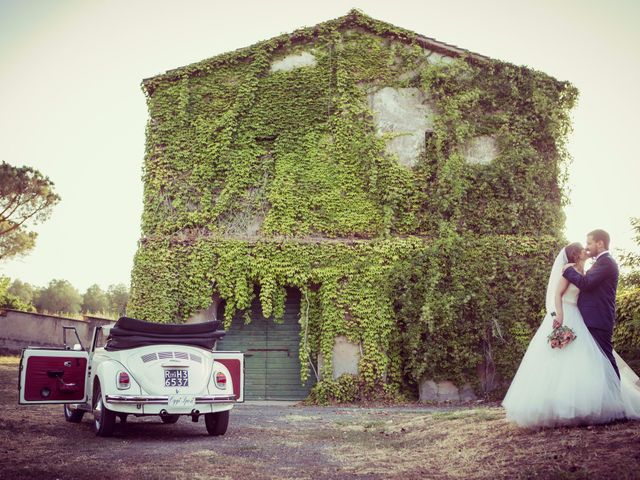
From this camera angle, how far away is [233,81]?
1709 cm

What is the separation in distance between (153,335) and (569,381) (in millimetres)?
5129

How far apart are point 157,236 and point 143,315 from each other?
2.02m

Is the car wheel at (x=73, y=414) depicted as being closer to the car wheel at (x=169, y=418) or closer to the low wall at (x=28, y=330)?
the car wheel at (x=169, y=418)

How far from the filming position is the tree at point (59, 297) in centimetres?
5662

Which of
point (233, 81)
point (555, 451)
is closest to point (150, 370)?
point (555, 451)

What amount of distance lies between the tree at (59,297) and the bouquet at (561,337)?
54996mm

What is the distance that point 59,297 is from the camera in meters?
57.3

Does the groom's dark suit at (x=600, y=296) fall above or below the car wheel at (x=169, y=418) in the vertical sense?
above

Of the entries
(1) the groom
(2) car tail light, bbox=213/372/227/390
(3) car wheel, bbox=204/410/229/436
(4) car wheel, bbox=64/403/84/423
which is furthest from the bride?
(4) car wheel, bbox=64/403/84/423

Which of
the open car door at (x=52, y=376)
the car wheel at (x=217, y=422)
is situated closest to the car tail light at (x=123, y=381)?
the car wheel at (x=217, y=422)

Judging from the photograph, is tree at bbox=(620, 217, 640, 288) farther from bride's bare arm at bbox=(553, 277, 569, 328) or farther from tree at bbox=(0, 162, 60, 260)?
tree at bbox=(0, 162, 60, 260)

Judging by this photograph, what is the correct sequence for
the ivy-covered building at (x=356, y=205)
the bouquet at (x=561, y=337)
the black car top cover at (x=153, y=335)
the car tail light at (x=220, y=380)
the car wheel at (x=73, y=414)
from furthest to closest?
the ivy-covered building at (x=356, y=205), the car wheel at (x=73, y=414), the car tail light at (x=220, y=380), the black car top cover at (x=153, y=335), the bouquet at (x=561, y=337)

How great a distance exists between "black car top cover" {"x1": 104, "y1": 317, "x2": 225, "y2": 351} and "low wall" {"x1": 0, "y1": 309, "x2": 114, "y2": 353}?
1796 centimetres

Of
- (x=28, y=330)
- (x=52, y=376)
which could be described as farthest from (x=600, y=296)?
(x=28, y=330)
